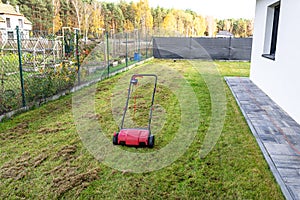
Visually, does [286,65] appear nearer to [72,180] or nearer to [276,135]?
[276,135]

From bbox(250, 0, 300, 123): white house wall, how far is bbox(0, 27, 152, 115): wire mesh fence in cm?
439

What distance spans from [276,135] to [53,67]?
15.4 feet

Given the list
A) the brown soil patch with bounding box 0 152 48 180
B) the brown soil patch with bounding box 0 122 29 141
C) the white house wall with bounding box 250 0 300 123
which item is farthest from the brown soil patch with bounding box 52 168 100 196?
the white house wall with bounding box 250 0 300 123

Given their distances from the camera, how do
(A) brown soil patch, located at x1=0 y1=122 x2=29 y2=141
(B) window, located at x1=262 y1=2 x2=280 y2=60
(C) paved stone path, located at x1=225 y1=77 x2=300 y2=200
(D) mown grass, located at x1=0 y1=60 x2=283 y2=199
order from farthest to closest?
(B) window, located at x1=262 y1=2 x2=280 y2=60
(A) brown soil patch, located at x1=0 y1=122 x2=29 y2=141
(C) paved stone path, located at x1=225 y1=77 x2=300 y2=200
(D) mown grass, located at x1=0 y1=60 x2=283 y2=199

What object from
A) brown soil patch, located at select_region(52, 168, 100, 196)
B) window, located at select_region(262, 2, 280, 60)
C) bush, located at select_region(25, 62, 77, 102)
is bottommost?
brown soil patch, located at select_region(52, 168, 100, 196)

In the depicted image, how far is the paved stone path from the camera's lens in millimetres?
2496

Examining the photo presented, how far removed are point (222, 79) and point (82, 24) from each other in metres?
22.4

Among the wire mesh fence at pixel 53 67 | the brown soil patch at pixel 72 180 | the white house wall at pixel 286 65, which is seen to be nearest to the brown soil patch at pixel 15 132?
the wire mesh fence at pixel 53 67

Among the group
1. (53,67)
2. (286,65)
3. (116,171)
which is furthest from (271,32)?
(116,171)

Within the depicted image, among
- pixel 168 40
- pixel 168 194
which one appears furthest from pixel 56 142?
pixel 168 40

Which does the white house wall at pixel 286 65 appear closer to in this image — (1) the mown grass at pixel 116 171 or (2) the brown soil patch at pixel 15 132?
(1) the mown grass at pixel 116 171

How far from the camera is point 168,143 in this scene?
11.0ft

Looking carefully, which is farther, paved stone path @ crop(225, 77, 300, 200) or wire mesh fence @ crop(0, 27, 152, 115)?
wire mesh fence @ crop(0, 27, 152, 115)

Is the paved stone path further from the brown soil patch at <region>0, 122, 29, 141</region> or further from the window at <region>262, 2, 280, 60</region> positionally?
the brown soil patch at <region>0, 122, 29, 141</region>
